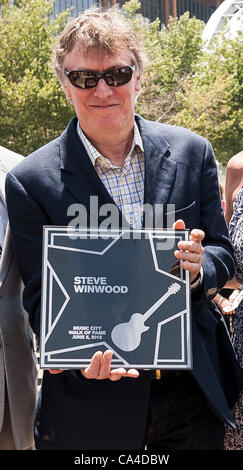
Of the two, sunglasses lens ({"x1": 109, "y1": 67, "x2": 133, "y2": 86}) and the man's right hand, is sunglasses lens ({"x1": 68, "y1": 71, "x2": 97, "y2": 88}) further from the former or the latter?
the man's right hand

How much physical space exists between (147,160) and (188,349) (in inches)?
31.7

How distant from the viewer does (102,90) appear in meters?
2.53

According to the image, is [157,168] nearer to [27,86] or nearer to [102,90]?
[102,90]

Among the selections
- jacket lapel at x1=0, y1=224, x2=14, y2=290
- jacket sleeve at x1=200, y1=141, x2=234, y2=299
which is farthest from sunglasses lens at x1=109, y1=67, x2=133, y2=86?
jacket lapel at x1=0, y1=224, x2=14, y2=290

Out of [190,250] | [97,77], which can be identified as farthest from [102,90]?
[190,250]

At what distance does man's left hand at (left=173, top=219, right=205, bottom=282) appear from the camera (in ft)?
7.54

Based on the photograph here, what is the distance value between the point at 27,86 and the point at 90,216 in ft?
53.1

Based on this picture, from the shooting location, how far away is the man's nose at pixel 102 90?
2531mm

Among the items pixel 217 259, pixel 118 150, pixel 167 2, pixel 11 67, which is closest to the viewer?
pixel 217 259

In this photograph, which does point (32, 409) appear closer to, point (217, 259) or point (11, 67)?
point (217, 259)

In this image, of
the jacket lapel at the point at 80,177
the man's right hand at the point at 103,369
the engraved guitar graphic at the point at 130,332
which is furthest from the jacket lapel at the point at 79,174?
the man's right hand at the point at 103,369

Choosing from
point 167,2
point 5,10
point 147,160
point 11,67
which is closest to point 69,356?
point 147,160

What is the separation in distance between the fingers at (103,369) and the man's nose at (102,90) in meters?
0.98

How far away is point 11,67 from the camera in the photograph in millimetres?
19391
